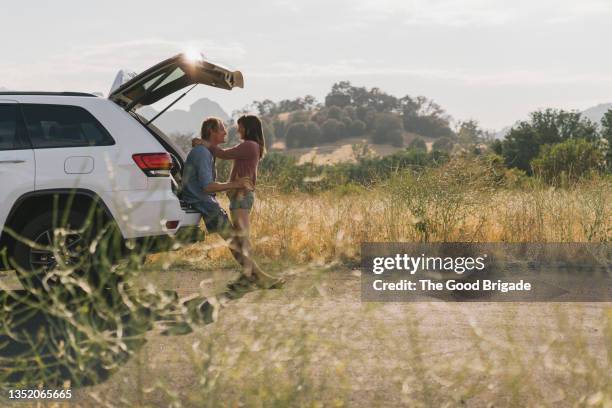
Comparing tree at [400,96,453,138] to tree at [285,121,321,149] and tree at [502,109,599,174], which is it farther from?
tree at [502,109,599,174]

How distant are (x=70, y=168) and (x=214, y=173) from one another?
1.62m

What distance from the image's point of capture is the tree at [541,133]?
42.3 m

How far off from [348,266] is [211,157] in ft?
8.11

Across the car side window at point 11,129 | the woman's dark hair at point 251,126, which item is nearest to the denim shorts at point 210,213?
the woman's dark hair at point 251,126

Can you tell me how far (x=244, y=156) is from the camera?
25.8 ft

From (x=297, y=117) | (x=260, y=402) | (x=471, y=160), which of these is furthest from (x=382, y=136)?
(x=260, y=402)

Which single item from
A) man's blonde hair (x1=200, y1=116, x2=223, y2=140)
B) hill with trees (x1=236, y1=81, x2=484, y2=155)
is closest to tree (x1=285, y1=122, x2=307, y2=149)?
hill with trees (x1=236, y1=81, x2=484, y2=155)

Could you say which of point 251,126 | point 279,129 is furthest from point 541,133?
point 279,129

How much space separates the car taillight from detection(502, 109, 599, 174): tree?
36091 mm

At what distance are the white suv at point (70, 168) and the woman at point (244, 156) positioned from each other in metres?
0.81

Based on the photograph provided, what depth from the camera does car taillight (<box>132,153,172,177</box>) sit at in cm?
669

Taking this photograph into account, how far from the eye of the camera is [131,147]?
264 inches

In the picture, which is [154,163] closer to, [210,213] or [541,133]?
[210,213]

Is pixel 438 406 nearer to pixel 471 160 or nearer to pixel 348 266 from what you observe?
pixel 348 266
